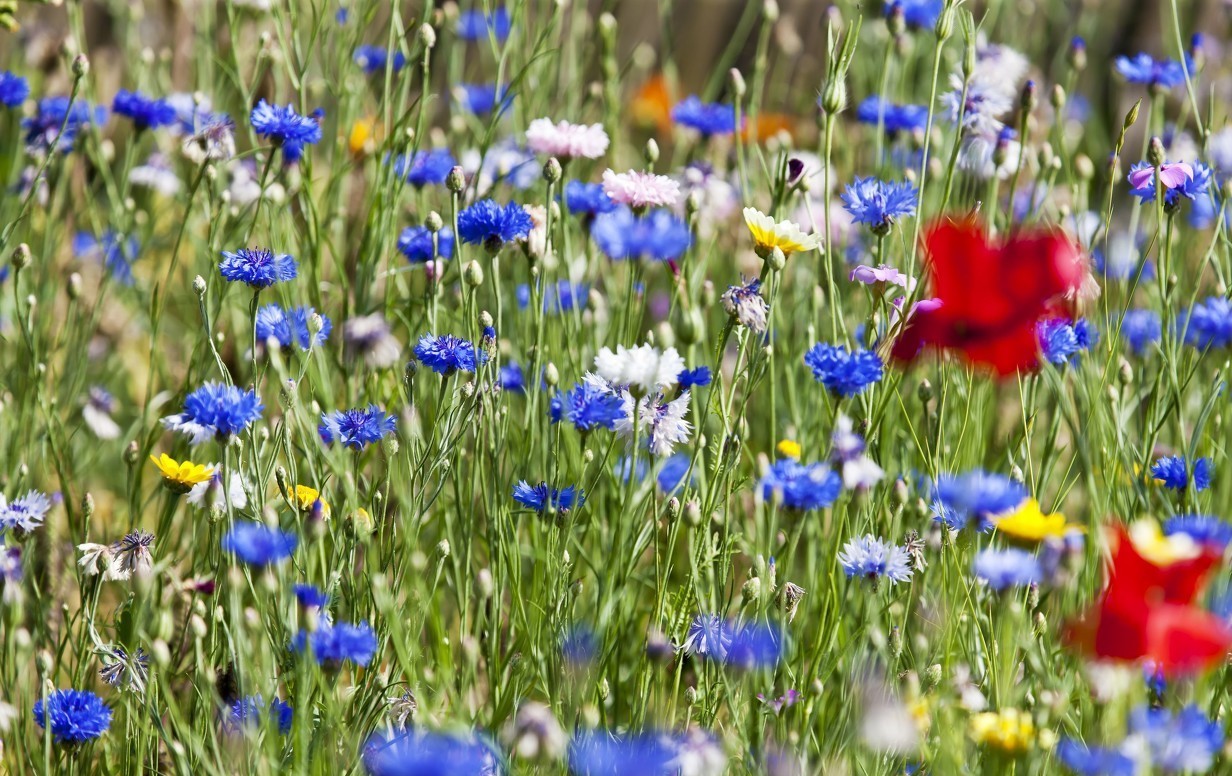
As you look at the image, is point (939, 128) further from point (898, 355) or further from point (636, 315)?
point (898, 355)

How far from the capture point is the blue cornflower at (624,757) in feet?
3.01

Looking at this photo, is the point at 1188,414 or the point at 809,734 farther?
the point at 1188,414

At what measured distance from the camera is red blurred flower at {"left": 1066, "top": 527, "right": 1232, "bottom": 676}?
0.90 metres

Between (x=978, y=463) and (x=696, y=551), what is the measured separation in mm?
627

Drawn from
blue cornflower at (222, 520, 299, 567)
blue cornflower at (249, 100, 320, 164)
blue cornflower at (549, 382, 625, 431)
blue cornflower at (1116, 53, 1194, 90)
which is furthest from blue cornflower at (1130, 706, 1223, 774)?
blue cornflower at (1116, 53, 1194, 90)

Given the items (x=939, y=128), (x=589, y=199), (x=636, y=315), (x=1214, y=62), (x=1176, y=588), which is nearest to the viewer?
(x=1176, y=588)

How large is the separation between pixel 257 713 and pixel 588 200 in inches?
36.7

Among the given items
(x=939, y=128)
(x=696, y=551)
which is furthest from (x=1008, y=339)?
(x=939, y=128)

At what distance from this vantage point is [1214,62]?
3660 millimetres

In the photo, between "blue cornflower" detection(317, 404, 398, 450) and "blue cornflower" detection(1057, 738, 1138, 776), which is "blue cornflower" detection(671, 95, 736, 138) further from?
"blue cornflower" detection(1057, 738, 1138, 776)

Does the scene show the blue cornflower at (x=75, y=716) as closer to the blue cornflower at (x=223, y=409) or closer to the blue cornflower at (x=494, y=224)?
the blue cornflower at (x=223, y=409)

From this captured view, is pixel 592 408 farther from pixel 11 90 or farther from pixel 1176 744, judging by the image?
pixel 11 90

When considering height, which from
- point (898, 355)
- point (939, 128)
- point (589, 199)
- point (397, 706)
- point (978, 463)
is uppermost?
point (939, 128)

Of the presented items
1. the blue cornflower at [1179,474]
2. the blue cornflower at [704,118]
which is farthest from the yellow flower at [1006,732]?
the blue cornflower at [704,118]
